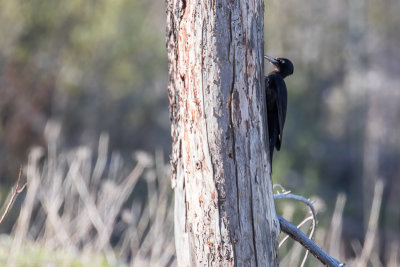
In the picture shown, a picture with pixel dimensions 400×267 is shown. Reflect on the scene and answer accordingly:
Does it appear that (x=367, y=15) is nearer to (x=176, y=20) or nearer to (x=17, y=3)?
(x=17, y=3)

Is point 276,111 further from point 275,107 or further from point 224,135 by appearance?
point 224,135

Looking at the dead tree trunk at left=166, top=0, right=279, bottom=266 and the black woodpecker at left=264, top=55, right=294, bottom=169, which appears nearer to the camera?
the dead tree trunk at left=166, top=0, right=279, bottom=266

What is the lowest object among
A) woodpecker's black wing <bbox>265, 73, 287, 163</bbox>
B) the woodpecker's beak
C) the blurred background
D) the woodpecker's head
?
the blurred background

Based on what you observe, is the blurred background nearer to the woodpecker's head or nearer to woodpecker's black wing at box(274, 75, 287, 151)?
the woodpecker's head

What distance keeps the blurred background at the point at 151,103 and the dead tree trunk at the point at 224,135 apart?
3305 mm

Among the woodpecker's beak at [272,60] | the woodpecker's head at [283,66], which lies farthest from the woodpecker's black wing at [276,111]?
the woodpecker's head at [283,66]

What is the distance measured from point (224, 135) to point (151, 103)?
1186 cm

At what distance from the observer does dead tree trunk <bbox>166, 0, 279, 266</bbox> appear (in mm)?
2402

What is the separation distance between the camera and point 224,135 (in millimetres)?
2404

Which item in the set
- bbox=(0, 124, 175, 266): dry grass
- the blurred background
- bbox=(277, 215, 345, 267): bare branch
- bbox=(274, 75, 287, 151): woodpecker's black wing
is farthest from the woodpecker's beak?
the blurred background

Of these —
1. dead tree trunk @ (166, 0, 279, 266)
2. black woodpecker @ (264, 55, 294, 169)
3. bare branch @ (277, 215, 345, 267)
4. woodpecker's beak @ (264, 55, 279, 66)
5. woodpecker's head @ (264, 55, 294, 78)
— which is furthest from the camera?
woodpecker's head @ (264, 55, 294, 78)

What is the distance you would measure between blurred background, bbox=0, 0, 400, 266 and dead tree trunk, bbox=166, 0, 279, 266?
3.30 m

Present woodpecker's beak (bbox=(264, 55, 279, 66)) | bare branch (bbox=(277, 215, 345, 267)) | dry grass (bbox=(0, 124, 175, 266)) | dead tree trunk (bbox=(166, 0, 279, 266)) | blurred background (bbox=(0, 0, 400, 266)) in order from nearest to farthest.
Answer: dead tree trunk (bbox=(166, 0, 279, 266))
bare branch (bbox=(277, 215, 345, 267))
woodpecker's beak (bbox=(264, 55, 279, 66))
dry grass (bbox=(0, 124, 175, 266))
blurred background (bbox=(0, 0, 400, 266))

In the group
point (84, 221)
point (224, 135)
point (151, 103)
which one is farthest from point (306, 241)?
point (151, 103)
